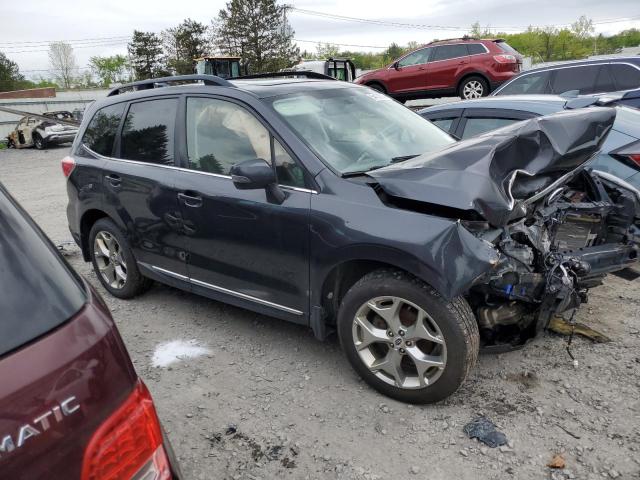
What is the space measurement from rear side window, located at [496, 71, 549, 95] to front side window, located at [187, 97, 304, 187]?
6938 millimetres

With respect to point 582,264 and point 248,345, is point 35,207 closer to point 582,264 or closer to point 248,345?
point 248,345

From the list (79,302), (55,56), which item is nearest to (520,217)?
(79,302)

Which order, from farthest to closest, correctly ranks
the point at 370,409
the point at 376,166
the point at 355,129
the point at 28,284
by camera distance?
the point at 355,129
the point at 376,166
the point at 370,409
the point at 28,284

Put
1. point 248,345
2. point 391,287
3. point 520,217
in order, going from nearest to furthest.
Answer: point 391,287, point 520,217, point 248,345

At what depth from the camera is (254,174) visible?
291 cm

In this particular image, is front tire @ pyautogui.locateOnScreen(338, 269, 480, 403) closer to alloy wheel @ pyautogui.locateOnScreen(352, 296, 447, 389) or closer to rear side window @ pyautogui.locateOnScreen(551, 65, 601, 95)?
alloy wheel @ pyautogui.locateOnScreen(352, 296, 447, 389)

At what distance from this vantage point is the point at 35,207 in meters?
9.03

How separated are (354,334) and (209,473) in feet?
3.47

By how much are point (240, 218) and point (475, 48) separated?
11.7m

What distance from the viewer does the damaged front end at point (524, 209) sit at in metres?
2.62

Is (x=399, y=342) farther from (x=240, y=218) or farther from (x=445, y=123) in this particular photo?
(x=445, y=123)

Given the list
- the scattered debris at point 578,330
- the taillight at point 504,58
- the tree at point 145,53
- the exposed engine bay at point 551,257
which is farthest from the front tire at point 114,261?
the tree at point 145,53

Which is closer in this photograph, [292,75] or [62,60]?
[292,75]

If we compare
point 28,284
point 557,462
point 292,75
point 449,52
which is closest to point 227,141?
point 292,75
